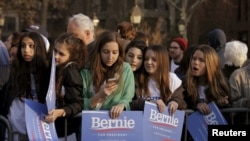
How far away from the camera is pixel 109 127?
22.6 feet

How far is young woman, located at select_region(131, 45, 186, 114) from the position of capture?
7.42 meters

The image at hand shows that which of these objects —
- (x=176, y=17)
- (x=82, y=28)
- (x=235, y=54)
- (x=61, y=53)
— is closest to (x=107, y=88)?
(x=61, y=53)

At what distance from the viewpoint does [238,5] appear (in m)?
59.0

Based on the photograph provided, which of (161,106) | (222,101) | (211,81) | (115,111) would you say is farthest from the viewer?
(211,81)

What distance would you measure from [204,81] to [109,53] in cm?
135

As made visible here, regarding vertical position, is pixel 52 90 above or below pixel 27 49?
below

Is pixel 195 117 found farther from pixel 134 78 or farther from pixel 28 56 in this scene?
A: pixel 28 56

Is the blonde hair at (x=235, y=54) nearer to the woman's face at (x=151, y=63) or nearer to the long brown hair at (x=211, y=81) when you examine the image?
the long brown hair at (x=211, y=81)

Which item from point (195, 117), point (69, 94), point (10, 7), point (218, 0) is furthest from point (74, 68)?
point (218, 0)

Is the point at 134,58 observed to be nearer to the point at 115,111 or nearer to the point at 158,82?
the point at 158,82

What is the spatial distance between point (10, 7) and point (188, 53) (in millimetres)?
34979

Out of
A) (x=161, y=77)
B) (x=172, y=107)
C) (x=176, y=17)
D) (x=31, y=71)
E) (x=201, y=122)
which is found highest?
(x=176, y=17)

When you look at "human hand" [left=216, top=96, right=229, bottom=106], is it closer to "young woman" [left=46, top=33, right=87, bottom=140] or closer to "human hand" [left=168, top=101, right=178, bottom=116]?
"human hand" [left=168, top=101, right=178, bottom=116]

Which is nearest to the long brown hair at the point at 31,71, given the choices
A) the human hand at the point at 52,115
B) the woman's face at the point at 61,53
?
the woman's face at the point at 61,53
